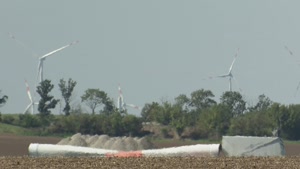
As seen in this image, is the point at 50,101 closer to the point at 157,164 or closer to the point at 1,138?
the point at 1,138

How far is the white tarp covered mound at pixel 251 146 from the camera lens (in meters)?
59.4

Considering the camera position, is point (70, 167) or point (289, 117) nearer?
point (70, 167)

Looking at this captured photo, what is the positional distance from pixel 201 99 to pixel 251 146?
107 metres

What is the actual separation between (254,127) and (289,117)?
4372 millimetres

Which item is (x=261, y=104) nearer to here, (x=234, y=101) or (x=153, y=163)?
(x=234, y=101)

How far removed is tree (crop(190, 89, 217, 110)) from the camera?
163375 millimetres

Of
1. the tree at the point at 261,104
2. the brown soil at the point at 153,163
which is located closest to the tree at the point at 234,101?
the tree at the point at 261,104

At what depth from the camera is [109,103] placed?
159m

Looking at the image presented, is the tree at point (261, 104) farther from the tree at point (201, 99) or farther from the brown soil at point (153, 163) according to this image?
the brown soil at point (153, 163)

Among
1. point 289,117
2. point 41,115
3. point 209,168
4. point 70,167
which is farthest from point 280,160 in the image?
point 41,115

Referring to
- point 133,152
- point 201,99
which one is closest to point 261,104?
point 201,99

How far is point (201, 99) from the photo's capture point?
166 meters

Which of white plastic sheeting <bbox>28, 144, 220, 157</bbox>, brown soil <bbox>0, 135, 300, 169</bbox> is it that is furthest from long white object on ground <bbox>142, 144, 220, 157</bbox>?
brown soil <bbox>0, 135, 300, 169</bbox>

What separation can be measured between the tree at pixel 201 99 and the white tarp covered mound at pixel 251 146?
10058 cm
